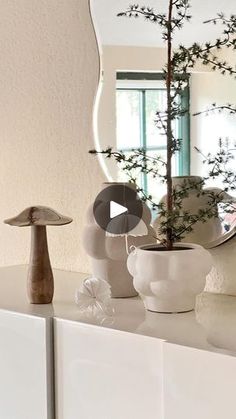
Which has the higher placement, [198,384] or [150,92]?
[150,92]

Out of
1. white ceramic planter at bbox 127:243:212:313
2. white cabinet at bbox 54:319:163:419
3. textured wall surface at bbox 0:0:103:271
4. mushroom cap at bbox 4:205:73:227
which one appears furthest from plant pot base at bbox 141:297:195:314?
textured wall surface at bbox 0:0:103:271

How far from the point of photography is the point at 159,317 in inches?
61.6

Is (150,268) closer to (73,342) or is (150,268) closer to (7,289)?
(73,342)

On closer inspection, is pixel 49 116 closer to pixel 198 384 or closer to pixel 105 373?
pixel 105 373

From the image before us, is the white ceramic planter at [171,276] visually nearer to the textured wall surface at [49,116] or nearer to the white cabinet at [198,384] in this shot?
the white cabinet at [198,384]

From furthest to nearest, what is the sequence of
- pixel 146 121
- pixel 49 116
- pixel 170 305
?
pixel 49 116 → pixel 146 121 → pixel 170 305

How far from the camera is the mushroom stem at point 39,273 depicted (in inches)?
67.7

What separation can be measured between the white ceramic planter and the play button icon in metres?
0.16

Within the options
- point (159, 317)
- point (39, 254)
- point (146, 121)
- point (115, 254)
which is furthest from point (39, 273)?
point (146, 121)

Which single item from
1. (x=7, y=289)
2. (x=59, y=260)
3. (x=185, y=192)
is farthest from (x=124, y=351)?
(x=59, y=260)

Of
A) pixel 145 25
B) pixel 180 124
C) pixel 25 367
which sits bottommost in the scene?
pixel 25 367

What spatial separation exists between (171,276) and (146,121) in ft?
1.38

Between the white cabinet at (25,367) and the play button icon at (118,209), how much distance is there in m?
0.29

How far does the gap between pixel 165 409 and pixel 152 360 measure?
0.30 feet
